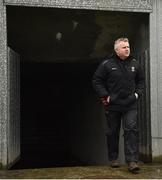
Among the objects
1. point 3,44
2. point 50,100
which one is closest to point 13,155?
point 3,44

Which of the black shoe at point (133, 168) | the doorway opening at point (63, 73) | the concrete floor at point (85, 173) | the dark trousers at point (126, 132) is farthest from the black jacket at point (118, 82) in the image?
the doorway opening at point (63, 73)

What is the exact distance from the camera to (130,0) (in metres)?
6.74

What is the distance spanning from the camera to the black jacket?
5824 mm

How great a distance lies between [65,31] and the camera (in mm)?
7227

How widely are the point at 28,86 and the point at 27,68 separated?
15.9ft

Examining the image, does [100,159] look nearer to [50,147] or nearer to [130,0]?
[130,0]

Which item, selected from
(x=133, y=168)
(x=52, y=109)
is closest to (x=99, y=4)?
(x=133, y=168)

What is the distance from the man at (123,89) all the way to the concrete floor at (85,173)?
0.17 meters

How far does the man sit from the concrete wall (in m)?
0.82

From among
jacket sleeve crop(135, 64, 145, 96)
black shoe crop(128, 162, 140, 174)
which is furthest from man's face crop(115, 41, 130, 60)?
black shoe crop(128, 162, 140, 174)

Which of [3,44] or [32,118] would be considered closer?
[3,44]

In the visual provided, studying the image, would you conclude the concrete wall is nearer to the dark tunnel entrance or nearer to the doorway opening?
the doorway opening

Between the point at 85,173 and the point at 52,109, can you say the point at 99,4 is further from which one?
the point at 52,109

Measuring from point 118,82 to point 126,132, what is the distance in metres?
0.68
